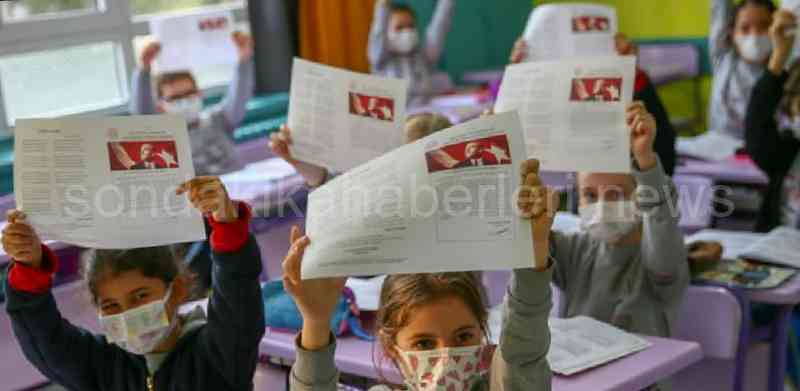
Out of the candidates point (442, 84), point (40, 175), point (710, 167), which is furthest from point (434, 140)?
point (442, 84)

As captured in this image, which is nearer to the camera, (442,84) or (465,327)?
(465,327)

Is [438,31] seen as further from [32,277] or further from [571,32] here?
[32,277]

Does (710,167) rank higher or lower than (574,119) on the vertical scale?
lower

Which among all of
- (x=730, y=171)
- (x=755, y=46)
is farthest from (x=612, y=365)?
(x=755, y=46)

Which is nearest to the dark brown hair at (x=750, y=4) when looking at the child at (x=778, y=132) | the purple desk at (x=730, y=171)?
the purple desk at (x=730, y=171)

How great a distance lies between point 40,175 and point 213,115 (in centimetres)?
272

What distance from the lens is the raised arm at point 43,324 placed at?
204cm

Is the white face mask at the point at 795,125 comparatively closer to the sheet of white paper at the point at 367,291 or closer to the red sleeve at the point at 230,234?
the sheet of white paper at the point at 367,291

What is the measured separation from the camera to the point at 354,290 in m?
2.83

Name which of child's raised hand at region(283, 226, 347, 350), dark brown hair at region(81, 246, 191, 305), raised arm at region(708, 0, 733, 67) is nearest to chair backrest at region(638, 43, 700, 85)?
raised arm at region(708, 0, 733, 67)

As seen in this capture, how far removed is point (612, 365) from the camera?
7.47 feet

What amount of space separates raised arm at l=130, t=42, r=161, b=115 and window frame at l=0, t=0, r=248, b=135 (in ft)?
1.36

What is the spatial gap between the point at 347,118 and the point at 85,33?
8.15 feet

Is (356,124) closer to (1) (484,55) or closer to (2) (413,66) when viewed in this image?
(2) (413,66)
